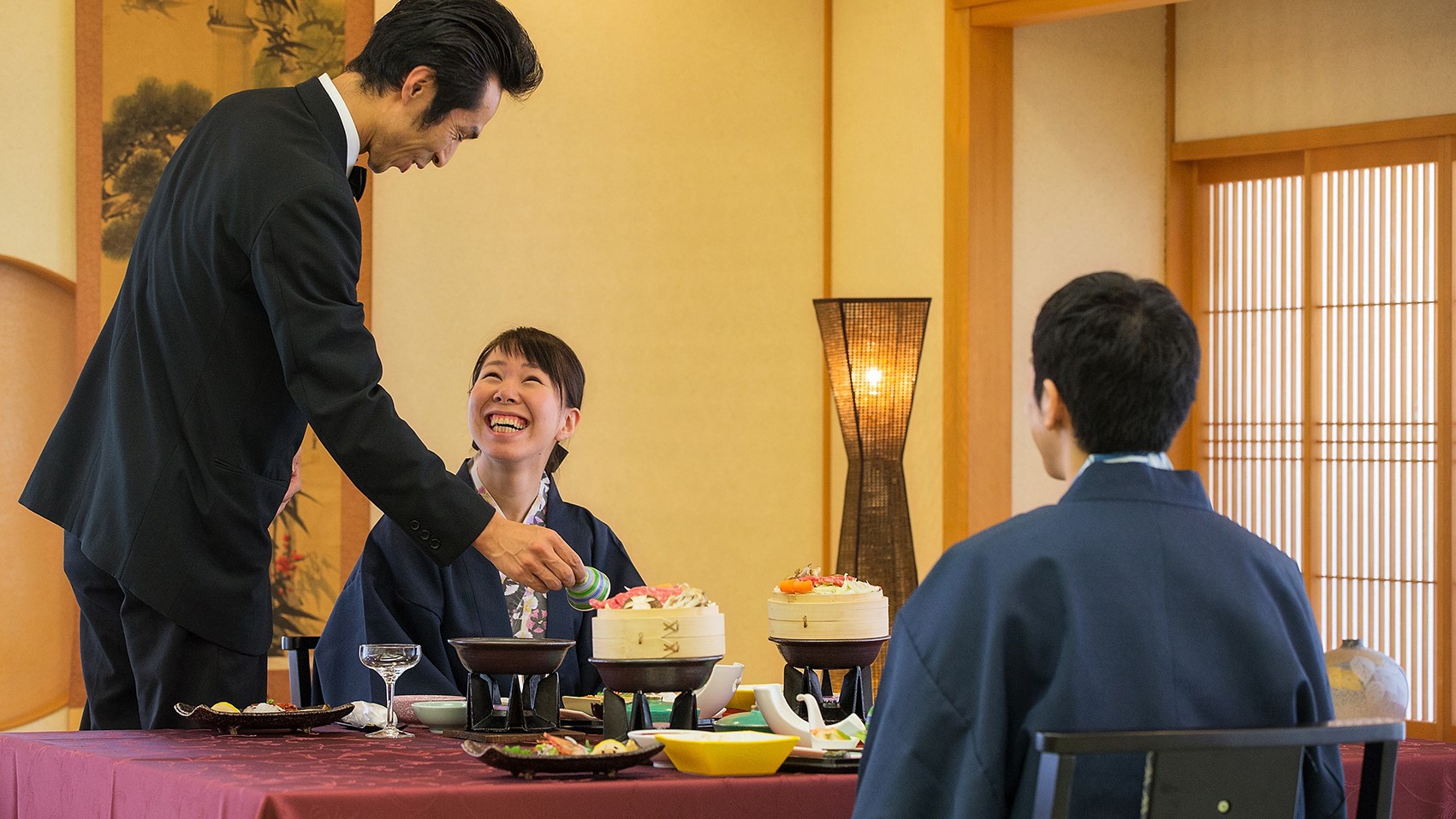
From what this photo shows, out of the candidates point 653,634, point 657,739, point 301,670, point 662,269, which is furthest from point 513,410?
point 662,269

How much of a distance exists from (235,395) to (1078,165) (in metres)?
4.40

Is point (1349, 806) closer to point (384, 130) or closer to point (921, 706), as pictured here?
point (921, 706)

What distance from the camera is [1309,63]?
6.02 meters

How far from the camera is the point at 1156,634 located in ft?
4.68

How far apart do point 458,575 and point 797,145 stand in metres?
3.52

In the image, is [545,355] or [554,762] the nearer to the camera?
[554,762]

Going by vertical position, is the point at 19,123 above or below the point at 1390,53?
below

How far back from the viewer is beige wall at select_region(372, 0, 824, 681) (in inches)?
203

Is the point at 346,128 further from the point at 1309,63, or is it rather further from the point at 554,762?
the point at 1309,63

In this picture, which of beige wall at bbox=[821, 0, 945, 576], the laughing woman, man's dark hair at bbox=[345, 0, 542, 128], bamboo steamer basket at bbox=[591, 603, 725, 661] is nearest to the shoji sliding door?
beige wall at bbox=[821, 0, 945, 576]

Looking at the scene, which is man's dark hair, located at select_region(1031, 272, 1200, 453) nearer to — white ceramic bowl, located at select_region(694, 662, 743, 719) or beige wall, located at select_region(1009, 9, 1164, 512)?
white ceramic bowl, located at select_region(694, 662, 743, 719)

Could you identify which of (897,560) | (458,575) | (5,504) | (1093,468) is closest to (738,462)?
(897,560)

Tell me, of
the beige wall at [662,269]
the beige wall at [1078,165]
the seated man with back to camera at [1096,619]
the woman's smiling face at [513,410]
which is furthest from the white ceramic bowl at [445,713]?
the beige wall at [1078,165]

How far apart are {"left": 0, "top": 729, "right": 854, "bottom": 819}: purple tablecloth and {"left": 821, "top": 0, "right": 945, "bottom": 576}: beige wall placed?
3.78 meters
